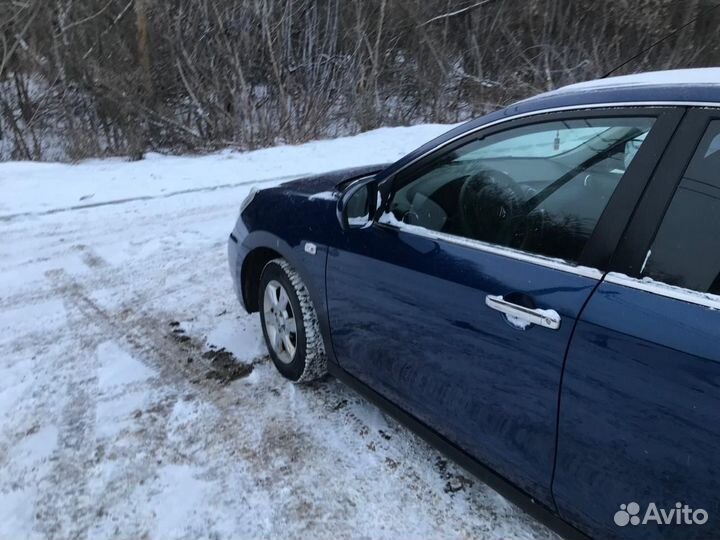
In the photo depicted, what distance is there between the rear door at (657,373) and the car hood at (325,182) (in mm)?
1897

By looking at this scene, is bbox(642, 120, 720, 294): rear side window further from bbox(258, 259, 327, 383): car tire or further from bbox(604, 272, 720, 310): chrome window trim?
bbox(258, 259, 327, 383): car tire

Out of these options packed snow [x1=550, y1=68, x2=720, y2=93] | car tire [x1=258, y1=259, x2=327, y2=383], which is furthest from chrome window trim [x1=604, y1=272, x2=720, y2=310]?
car tire [x1=258, y1=259, x2=327, y2=383]

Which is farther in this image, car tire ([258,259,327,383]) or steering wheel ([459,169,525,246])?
car tire ([258,259,327,383])

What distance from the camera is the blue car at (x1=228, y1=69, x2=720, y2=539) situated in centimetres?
164

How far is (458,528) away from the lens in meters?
2.45

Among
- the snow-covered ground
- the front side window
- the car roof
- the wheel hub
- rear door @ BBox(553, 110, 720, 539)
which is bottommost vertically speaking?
the snow-covered ground

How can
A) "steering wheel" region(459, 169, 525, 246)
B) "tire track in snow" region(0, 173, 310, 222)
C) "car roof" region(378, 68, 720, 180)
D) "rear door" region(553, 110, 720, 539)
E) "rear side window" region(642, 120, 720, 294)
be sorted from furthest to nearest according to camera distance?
1. "tire track in snow" region(0, 173, 310, 222)
2. "steering wheel" region(459, 169, 525, 246)
3. "car roof" region(378, 68, 720, 180)
4. "rear side window" region(642, 120, 720, 294)
5. "rear door" region(553, 110, 720, 539)

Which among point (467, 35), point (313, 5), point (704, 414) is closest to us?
point (704, 414)

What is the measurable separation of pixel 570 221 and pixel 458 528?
1.35m

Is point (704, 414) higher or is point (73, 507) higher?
point (704, 414)

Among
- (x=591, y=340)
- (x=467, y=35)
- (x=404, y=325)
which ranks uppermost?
(x=467, y=35)

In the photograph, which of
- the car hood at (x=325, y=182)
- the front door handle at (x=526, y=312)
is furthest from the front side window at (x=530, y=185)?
the car hood at (x=325, y=182)

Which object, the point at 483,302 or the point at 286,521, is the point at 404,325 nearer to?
the point at 483,302

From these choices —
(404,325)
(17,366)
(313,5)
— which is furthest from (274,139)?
(404,325)
